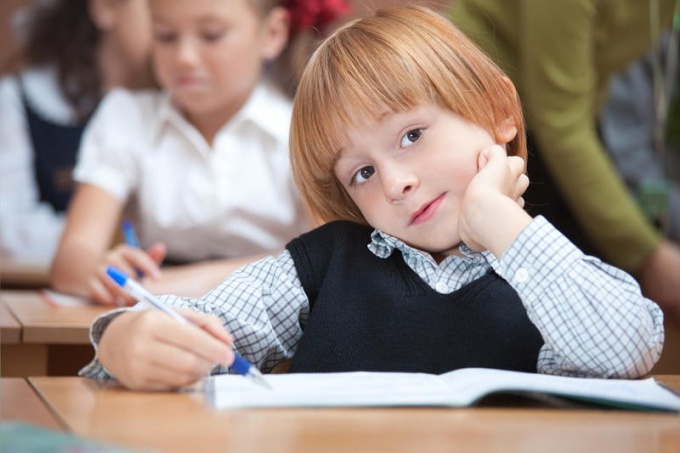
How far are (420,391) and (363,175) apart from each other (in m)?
0.40

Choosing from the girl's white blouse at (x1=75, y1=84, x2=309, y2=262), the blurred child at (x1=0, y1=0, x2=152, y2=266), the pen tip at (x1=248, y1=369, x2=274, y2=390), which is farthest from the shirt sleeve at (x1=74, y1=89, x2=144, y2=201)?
the pen tip at (x1=248, y1=369, x2=274, y2=390)

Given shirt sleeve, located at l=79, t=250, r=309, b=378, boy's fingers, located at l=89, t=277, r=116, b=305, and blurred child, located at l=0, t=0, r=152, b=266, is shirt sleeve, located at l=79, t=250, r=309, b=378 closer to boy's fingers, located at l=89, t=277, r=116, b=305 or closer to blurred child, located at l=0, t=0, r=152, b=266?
boy's fingers, located at l=89, t=277, r=116, b=305

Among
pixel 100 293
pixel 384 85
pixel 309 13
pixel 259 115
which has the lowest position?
pixel 100 293

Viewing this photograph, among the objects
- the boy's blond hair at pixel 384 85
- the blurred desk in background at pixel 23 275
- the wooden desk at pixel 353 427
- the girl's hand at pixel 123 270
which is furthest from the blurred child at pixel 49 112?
the wooden desk at pixel 353 427

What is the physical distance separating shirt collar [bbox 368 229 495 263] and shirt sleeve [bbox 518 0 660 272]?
0.89 m

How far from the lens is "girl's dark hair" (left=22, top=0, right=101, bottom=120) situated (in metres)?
3.65

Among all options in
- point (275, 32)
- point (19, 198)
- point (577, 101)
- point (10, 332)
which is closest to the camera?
point (10, 332)

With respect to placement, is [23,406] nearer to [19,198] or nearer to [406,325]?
[406,325]

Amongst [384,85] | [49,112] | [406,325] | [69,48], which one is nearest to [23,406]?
[406,325]

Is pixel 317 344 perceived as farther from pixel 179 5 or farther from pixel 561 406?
pixel 179 5

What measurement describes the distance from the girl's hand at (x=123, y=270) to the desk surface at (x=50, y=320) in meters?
0.04

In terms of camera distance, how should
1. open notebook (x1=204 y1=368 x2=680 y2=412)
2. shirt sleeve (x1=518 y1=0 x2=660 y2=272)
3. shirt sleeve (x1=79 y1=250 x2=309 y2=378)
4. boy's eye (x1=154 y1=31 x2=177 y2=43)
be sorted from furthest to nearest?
boy's eye (x1=154 y1=31 x2=177 y2=43) < shirt sleeve (x1=518 y1=0 x2=660 y2=272) < shirt sleeve (x1=79 y1=250 x2=309 y2=378) < open notebook (x1=204 y1=368 x2=680 y2=412)

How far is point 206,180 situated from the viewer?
2.38m

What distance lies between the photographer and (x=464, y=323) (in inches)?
46.9
